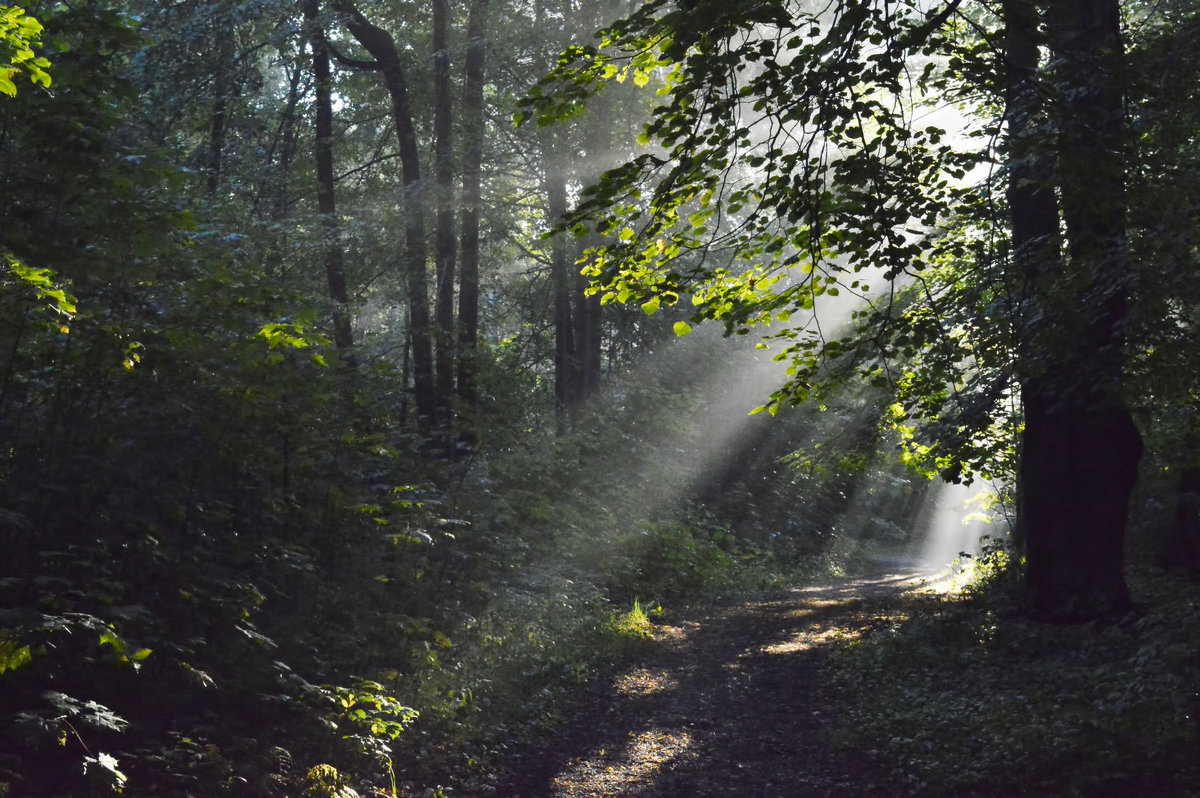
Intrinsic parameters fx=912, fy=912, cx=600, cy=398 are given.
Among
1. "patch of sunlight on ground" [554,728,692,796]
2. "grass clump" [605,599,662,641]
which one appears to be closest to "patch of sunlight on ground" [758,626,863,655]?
"grass clump" [605,599,662,641]

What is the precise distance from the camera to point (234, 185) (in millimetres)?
18016

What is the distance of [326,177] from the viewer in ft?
58.3

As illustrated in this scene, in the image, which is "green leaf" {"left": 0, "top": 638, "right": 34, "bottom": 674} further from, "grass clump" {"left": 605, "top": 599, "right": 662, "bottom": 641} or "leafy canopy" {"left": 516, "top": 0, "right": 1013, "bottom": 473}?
"grass clump" {"left": 605, "top": 599, "right": 662, "bottom": 641}

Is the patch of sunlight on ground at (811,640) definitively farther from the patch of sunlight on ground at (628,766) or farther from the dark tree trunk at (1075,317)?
the patch of sunlight on ground at (628,766)

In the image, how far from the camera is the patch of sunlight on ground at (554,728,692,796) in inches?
263

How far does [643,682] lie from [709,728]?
1571 millimetres

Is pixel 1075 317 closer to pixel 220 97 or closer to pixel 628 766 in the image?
pixel 628 766

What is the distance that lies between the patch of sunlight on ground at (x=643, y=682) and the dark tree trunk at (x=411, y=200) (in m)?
7.48

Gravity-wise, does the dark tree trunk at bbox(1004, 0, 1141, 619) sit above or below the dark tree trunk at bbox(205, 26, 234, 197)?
below

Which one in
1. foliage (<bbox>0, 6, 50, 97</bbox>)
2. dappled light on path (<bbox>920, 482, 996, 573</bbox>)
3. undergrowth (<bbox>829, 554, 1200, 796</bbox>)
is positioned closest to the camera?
foliage (<bbox>0, 6, 50, 97</bbox>)

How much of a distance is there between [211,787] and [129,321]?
11.0 feet

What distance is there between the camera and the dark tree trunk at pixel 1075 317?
258 inches

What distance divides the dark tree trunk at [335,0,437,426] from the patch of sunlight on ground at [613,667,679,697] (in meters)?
7.48

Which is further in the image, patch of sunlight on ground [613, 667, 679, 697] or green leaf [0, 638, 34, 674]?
patch of sunlight on ground [613, 667, 679, 697]
